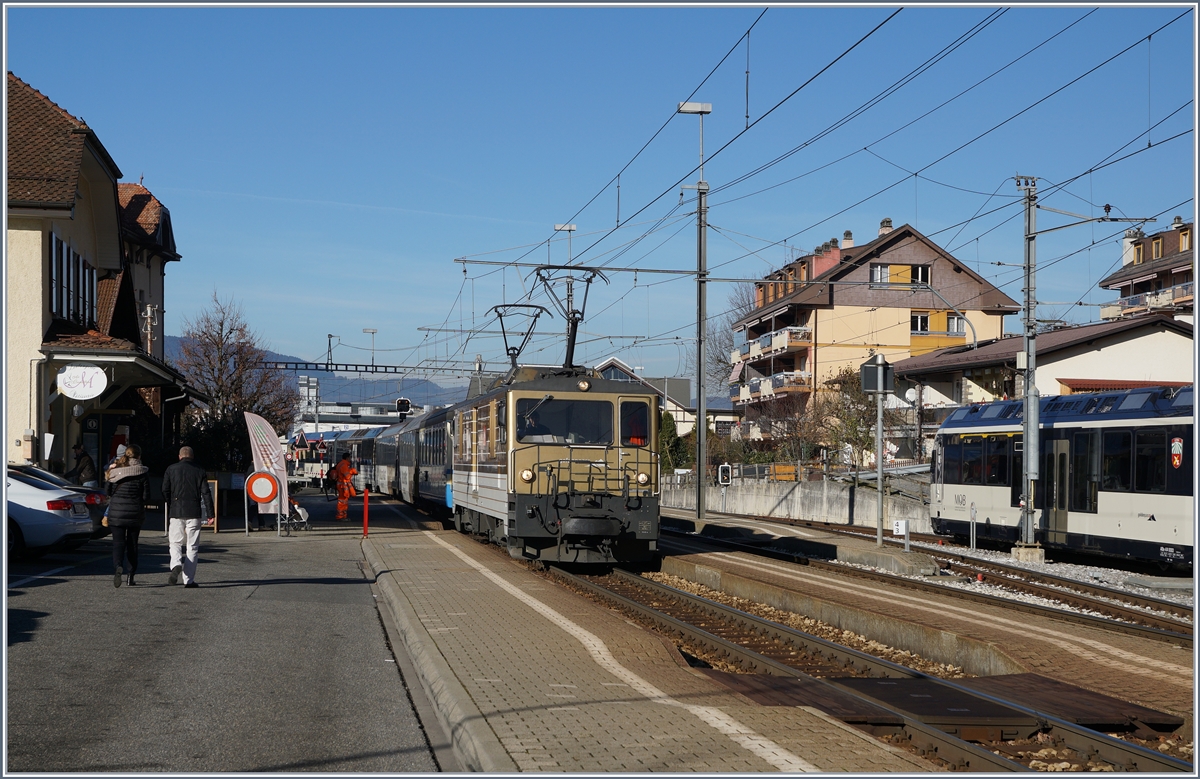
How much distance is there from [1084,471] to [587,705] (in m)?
15.7

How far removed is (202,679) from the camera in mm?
8992

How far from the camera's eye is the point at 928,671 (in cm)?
1127

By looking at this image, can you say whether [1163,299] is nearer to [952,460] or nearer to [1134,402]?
[952,460]

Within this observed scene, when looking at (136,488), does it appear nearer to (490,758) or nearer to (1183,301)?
(490,758)

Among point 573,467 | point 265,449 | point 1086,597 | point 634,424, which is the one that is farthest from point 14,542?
point 1086,597

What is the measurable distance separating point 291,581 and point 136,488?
259 cm

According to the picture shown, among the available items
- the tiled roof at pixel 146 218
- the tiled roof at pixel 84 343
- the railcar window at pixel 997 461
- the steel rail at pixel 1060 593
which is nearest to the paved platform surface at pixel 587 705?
the steel rail at pixel 1060 593

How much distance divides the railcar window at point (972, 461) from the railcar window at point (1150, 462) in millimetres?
5774

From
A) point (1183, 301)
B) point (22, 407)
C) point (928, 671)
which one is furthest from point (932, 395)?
point (928, 671)

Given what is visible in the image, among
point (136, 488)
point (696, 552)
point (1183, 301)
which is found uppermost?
point (1183, 301)

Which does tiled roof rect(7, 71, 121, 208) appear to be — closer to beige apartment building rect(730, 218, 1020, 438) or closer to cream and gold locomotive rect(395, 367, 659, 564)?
cream and gold locomotive rect(395, 367, 659, 564)

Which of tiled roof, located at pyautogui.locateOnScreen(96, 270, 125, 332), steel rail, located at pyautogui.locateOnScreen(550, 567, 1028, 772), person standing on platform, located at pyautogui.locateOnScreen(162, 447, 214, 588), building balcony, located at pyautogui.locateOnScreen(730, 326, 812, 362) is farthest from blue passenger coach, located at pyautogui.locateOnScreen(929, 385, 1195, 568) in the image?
building balcony, located at pyautogui.locateOnScreen(730, 326, 812, 362)

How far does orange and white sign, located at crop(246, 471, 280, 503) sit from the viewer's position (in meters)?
21.5

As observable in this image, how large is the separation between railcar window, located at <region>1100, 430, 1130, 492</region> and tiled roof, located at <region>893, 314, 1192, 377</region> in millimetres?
21134
